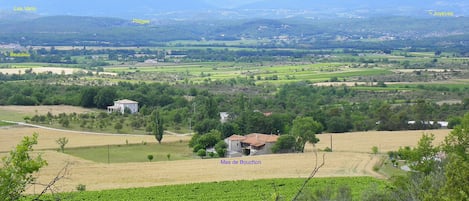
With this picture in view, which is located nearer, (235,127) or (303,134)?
(303,134)

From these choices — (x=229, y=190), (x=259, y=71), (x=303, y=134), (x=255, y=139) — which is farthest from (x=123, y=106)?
(x=259, y=71)

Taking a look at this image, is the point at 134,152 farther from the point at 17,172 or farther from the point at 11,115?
the point at 17,172

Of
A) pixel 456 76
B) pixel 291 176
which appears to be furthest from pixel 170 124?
pixel 456 76

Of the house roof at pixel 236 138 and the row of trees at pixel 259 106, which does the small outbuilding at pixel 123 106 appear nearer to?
the row of trees at pixel 259 106

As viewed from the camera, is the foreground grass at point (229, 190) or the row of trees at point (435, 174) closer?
the row of trees at point (435, 174)

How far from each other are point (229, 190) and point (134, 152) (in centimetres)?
1150

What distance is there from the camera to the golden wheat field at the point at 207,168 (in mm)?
28570

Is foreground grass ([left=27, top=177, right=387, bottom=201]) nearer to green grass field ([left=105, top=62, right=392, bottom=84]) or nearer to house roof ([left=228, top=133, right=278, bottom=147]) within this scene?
house roof ([left=228, top=133, right=278, bottom=147])

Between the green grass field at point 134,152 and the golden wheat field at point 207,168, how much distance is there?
1.09 m

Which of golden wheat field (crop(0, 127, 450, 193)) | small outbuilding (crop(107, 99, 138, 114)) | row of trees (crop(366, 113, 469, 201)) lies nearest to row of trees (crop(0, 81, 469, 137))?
small outbuilding (crop(107, 99, 138, 114))

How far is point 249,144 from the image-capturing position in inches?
1469

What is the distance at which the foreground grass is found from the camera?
961 inches

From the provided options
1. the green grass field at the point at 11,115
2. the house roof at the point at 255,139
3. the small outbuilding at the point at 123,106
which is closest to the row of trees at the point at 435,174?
the house roof at the point at 255,139

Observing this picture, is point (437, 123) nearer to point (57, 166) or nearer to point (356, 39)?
point (57, 166)
